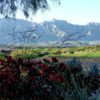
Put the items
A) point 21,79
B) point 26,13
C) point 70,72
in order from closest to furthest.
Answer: point 21,79 < point 70,72 < point 26,13

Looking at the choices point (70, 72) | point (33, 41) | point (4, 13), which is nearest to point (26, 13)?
point (4, 13)

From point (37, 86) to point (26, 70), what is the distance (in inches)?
31.2

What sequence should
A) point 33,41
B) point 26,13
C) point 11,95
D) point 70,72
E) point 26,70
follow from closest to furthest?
point 11,95, point 26,70, point 70,72, point 33,41, point 26,13

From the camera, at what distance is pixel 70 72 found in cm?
857

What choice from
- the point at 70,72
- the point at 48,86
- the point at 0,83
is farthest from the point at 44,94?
the point at 70,72

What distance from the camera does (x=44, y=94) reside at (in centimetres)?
706

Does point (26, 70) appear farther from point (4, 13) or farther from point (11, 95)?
point (4, 13)

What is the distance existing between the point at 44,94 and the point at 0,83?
89cm

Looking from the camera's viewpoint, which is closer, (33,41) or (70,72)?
(70,72)

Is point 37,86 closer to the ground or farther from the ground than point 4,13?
closer to the ground

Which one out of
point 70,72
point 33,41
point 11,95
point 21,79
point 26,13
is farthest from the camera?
point 26,13

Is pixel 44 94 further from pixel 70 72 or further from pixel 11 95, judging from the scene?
pixel 70 72

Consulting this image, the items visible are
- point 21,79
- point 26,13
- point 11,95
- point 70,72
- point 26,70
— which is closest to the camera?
point 11,95

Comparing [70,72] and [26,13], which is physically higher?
[26,13]
